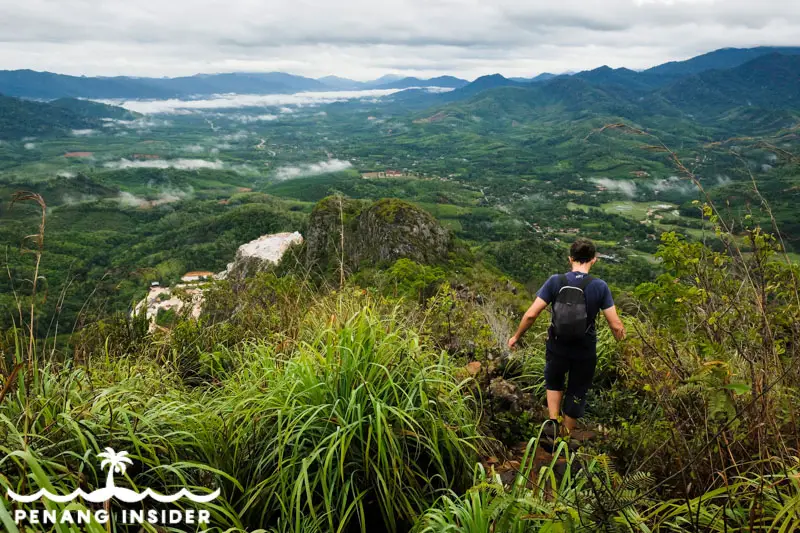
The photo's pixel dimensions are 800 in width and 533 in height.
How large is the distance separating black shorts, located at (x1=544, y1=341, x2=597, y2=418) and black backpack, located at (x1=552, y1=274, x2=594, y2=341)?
14 centimetres

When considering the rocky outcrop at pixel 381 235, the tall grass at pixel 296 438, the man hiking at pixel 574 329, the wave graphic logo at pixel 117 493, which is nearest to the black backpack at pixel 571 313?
the man hiking at pixel 574 329

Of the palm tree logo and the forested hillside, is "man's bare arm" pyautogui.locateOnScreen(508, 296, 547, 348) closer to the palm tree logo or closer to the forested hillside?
the forested hillside

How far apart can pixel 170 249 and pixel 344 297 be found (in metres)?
107

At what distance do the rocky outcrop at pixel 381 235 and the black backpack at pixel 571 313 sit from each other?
3548 cm

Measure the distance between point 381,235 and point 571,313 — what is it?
39.6 m

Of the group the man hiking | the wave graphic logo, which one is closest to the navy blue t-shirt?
the man hiking

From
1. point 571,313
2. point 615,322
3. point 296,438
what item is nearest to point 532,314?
point 571,313

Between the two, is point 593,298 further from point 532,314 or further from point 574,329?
point 532,314

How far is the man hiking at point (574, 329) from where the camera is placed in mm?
3777

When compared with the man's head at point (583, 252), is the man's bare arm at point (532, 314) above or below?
below

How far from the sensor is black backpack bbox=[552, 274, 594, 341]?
3.74m

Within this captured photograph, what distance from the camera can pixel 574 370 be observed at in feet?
12.8

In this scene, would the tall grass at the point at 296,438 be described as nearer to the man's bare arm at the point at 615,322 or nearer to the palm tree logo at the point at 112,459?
the palm tree logo at the point at 112,459

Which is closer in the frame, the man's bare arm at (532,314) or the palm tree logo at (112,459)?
the palm tree logo at (112,459)
